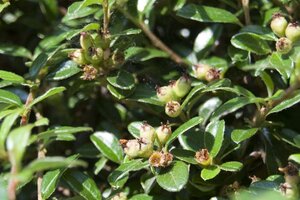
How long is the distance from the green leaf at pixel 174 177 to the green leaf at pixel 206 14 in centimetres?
47

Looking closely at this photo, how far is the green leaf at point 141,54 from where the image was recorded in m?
1.72

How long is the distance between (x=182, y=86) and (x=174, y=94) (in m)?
0.04

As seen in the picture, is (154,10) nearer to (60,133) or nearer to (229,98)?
(229,98)

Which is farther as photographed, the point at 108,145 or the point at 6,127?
the point at 108,145

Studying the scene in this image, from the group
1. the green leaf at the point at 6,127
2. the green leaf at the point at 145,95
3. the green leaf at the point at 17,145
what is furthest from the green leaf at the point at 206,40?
the green leaf at the point at 17,145

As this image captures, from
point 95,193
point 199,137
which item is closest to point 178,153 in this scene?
point 199,137

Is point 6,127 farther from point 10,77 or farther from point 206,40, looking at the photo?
point 206,40

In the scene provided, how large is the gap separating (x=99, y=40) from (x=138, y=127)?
10.0 inches

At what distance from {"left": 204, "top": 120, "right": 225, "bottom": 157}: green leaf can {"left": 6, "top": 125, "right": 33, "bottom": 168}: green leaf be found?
→ 0.56 meters

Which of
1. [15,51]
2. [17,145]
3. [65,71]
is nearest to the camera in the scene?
[17,145]

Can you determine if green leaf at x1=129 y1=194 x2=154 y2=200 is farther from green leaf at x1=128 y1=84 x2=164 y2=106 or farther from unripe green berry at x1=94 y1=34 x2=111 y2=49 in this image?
unripe green berry at x1=94 y1=34 x2=111 y2=49

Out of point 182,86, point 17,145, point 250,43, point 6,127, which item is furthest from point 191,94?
point 17,145

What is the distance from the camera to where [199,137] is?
1600 mm

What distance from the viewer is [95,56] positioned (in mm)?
1574
